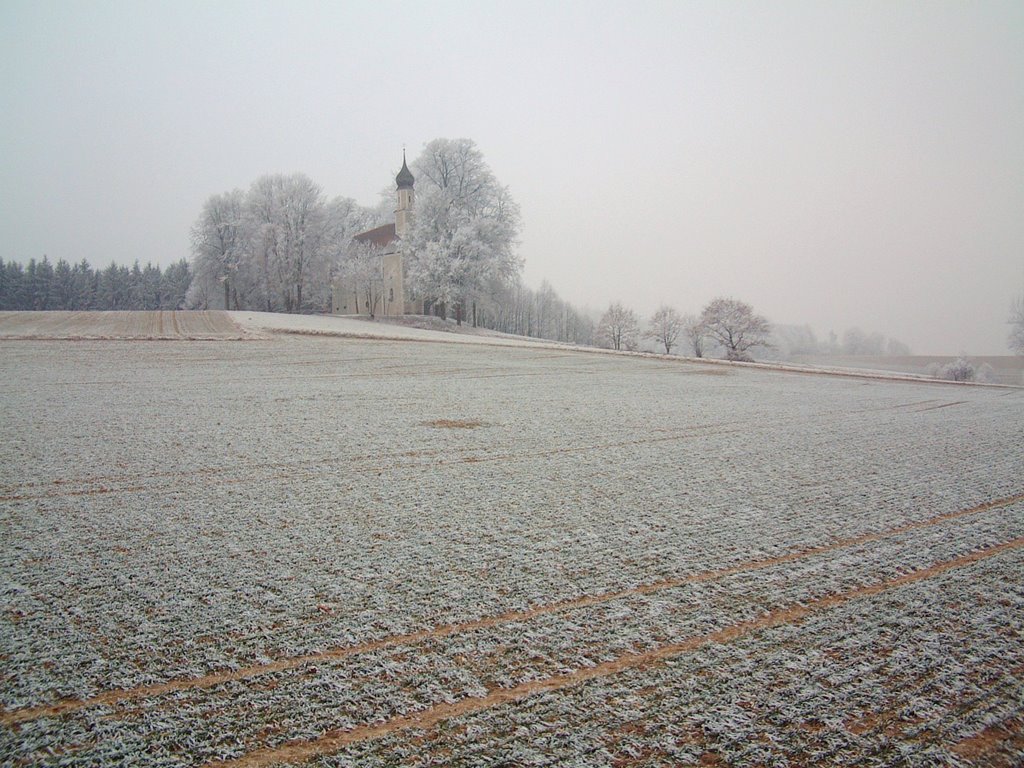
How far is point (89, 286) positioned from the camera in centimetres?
9338

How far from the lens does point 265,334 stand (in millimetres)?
28297

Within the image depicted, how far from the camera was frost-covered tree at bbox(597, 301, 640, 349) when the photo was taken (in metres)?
70.4

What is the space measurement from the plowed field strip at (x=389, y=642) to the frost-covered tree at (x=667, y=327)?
64.2 m

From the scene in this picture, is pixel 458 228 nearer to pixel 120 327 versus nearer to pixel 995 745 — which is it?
pixel 120 327

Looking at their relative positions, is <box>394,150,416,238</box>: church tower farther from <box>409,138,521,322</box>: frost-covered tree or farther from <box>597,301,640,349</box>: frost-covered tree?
<box>597,301,640,349</box>: frost-covered tree

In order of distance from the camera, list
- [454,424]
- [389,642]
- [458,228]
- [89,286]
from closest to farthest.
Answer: [389,642], [454,424], [458,228], [89,286]

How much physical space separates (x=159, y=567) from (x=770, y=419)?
924 cm

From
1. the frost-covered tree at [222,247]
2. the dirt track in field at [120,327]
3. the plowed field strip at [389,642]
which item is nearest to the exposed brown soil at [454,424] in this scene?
the plowed field strip at [389,642]

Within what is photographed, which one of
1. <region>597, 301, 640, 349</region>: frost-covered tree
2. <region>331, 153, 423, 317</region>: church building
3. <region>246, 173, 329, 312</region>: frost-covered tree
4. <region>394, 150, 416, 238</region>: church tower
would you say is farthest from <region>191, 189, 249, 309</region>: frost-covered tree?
<region>597, 301, 640, 349</region>: frost-covered tree

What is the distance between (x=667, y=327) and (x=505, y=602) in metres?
66.0

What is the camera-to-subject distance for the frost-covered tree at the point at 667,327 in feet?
215

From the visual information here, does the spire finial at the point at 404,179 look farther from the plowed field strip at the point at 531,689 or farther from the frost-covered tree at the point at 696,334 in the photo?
the plowed field strip at the point at 531,689

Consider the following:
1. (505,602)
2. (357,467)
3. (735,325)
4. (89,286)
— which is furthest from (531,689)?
(89,286)

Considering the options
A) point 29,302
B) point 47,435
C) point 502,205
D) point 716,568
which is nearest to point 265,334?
point 47,435
